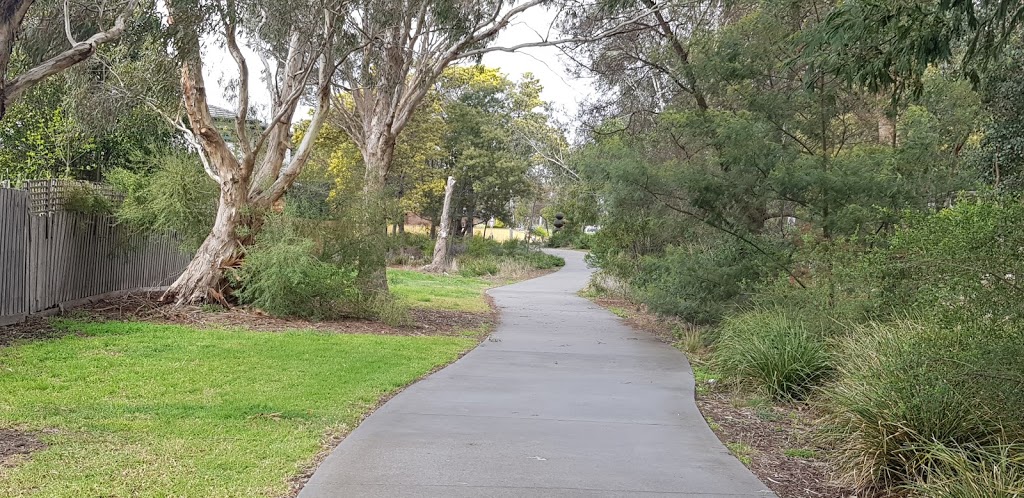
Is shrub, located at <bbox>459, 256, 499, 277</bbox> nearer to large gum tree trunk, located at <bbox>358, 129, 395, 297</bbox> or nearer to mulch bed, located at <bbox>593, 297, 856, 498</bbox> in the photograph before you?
large gum tree trunk, located at <bbox>358, 129, 395, 297</bbox>

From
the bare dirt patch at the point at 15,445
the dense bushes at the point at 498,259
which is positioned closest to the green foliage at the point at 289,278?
the bare dirt patch at the point at 15,445

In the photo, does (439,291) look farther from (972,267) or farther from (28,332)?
(972,267)

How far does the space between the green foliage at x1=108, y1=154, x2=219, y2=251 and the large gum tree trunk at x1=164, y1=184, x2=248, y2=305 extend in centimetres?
80

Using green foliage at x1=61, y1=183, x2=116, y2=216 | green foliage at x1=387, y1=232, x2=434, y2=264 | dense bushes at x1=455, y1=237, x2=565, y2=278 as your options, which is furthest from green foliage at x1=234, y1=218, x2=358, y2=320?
green foliage at x1=387, y1=232, x2=434, y2=264

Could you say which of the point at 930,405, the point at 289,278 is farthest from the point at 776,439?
Result: the point at 289,278

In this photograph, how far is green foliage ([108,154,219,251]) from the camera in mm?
15273

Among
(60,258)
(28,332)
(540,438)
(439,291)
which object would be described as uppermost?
(60,258)

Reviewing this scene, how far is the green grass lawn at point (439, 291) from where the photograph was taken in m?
21.0

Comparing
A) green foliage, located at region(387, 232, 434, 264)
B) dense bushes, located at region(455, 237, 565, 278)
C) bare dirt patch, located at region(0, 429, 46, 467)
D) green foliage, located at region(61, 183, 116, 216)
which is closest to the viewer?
bare dirt patch, located at region(0, 429, 46, 467)

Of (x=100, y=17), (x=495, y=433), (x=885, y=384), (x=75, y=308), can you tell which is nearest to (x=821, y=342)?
(x=885, y=384)

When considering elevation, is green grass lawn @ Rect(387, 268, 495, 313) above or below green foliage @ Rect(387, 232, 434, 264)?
below

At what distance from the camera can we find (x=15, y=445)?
603cm

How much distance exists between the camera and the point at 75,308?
1409cm

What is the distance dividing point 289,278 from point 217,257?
1.88 metres
